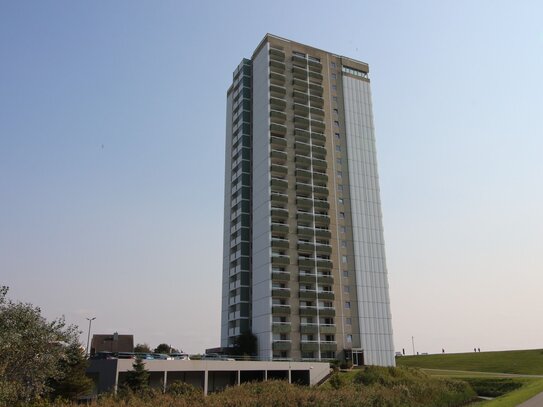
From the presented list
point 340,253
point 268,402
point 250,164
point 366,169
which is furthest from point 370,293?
point 268,402

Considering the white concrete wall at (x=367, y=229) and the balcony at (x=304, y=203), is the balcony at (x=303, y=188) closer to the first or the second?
the balcony at (x=304, y=203)

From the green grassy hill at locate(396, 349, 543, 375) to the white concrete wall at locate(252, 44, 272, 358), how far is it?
30.8m

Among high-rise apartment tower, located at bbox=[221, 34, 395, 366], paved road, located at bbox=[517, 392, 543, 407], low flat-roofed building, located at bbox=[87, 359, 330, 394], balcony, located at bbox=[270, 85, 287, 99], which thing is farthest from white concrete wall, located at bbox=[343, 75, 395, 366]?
paved road, located at bbox=[517, 392, 543, 407]

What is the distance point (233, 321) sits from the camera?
95.8m

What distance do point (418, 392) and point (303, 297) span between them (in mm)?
46711

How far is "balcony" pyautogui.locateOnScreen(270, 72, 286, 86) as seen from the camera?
103 meters

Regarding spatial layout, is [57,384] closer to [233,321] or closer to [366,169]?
[233,321]

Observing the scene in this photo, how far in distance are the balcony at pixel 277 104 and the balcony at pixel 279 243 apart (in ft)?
93.0

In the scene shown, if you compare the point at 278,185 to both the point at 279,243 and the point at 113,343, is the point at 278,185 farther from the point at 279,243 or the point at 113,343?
the point at 113,343

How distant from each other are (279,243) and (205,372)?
3195 cm

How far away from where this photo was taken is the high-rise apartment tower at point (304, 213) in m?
89.4

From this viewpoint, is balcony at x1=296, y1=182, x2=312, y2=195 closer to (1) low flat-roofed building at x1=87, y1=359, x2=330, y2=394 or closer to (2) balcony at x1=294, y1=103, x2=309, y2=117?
(2) balcony at x1=294, y1=103, x2=309, y2=117

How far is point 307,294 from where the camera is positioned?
9012 centimetres

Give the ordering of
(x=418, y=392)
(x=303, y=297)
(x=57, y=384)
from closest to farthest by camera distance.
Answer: (x=418, y=392)
(x=57, y=384)
(x=303, y=297)
